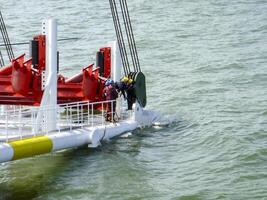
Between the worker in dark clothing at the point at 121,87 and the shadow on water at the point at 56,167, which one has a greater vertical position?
the worker in dark clothing at the point at 121,87

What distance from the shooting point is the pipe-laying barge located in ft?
52.5

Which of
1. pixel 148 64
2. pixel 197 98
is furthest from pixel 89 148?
pixel 148 64

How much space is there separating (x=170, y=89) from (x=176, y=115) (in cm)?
300

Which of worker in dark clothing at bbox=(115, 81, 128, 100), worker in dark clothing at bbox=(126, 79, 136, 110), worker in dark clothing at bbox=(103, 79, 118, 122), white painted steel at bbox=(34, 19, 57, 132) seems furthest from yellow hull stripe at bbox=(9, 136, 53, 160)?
worker in dark clothing at bbox=(126, 79, 136, 110)

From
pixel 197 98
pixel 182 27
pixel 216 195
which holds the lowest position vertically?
pixel 216 195

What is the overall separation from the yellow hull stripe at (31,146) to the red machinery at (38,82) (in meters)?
1.86

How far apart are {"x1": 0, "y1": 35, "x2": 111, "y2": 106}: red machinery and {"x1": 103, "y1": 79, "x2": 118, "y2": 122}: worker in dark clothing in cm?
36

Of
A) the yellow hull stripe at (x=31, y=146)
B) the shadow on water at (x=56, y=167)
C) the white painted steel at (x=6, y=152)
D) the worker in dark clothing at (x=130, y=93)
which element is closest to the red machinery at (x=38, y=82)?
the worker in dark clothing at (x=130, y=93)

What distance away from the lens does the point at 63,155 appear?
57.6ft

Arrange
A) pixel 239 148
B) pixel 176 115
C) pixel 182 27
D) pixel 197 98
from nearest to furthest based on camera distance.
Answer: pixel 239 148
pixel 176 115
pixel 197 98
pixel 182 27

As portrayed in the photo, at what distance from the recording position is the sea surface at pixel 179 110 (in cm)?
1545

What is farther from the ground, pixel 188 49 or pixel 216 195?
pixel 188 49

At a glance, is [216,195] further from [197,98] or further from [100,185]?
[197,98]

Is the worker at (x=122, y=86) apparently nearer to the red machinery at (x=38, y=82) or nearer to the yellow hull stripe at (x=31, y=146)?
the red machinery at (x=38, y=82)
